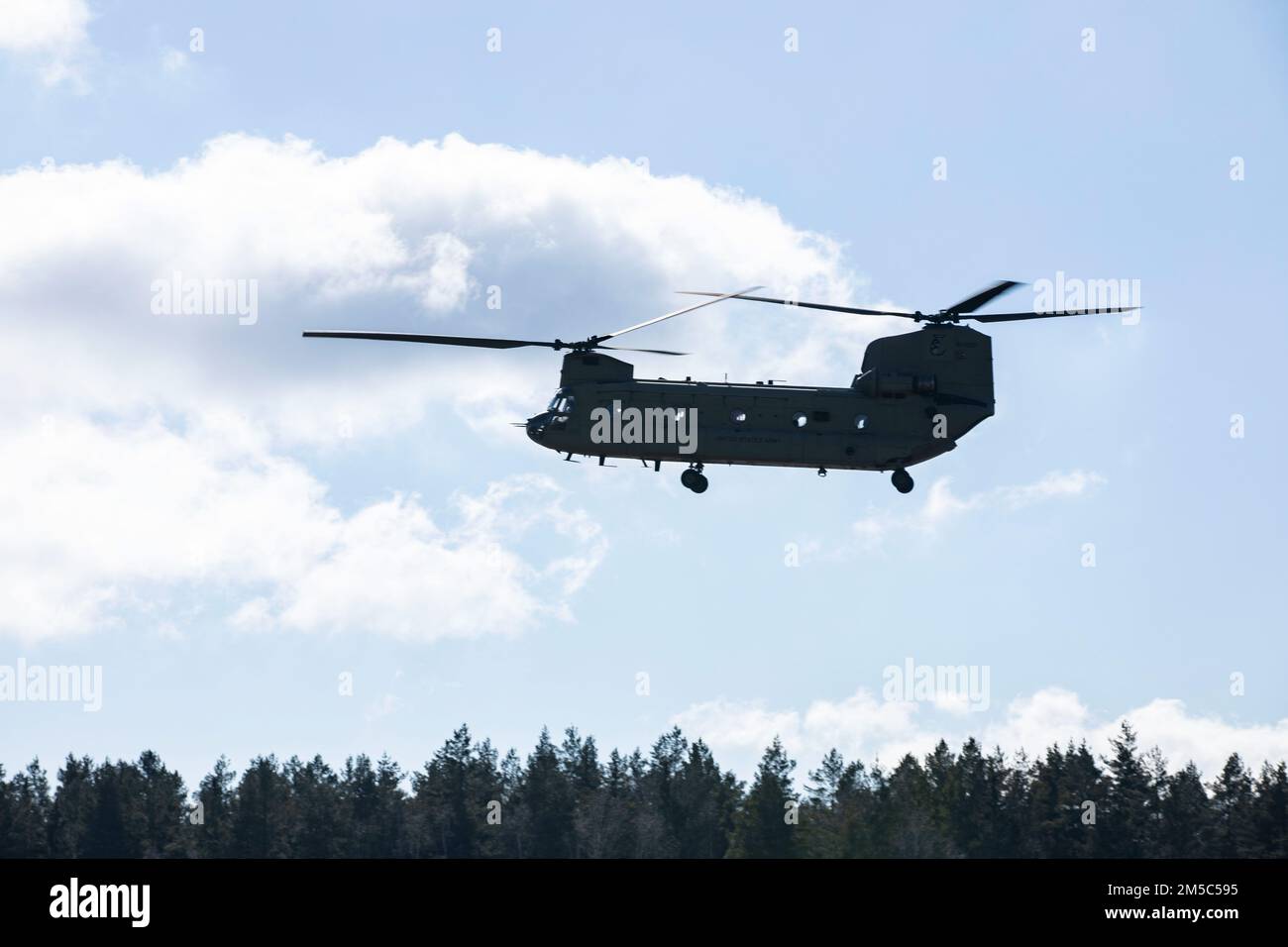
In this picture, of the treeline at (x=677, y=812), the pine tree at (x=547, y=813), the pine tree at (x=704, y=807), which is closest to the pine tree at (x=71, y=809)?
the treeline at (x=677, y=812)

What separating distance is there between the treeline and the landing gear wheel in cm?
5235

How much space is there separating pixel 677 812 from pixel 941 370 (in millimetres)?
63183

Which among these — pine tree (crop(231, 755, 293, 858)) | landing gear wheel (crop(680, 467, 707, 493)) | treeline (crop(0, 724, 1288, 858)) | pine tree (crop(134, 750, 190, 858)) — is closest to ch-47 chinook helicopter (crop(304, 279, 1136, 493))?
landing gear wheel (crop(680, 467, 707, 493))

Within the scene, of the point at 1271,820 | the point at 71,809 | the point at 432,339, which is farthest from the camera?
the point at 71,809

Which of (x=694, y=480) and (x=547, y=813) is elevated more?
(x=694, y=480)

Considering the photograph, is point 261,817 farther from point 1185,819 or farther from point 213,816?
point 1185,819

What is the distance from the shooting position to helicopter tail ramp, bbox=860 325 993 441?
185ft

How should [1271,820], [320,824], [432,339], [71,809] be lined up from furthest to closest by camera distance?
[71,809]
[320,824]
[1271,820]
[432,339]

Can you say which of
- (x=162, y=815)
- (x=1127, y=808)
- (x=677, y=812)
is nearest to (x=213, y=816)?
(x=162, y=815)

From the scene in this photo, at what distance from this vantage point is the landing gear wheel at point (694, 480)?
54.1 meters

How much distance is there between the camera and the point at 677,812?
11369cm

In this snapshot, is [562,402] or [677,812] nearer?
[562,402]
